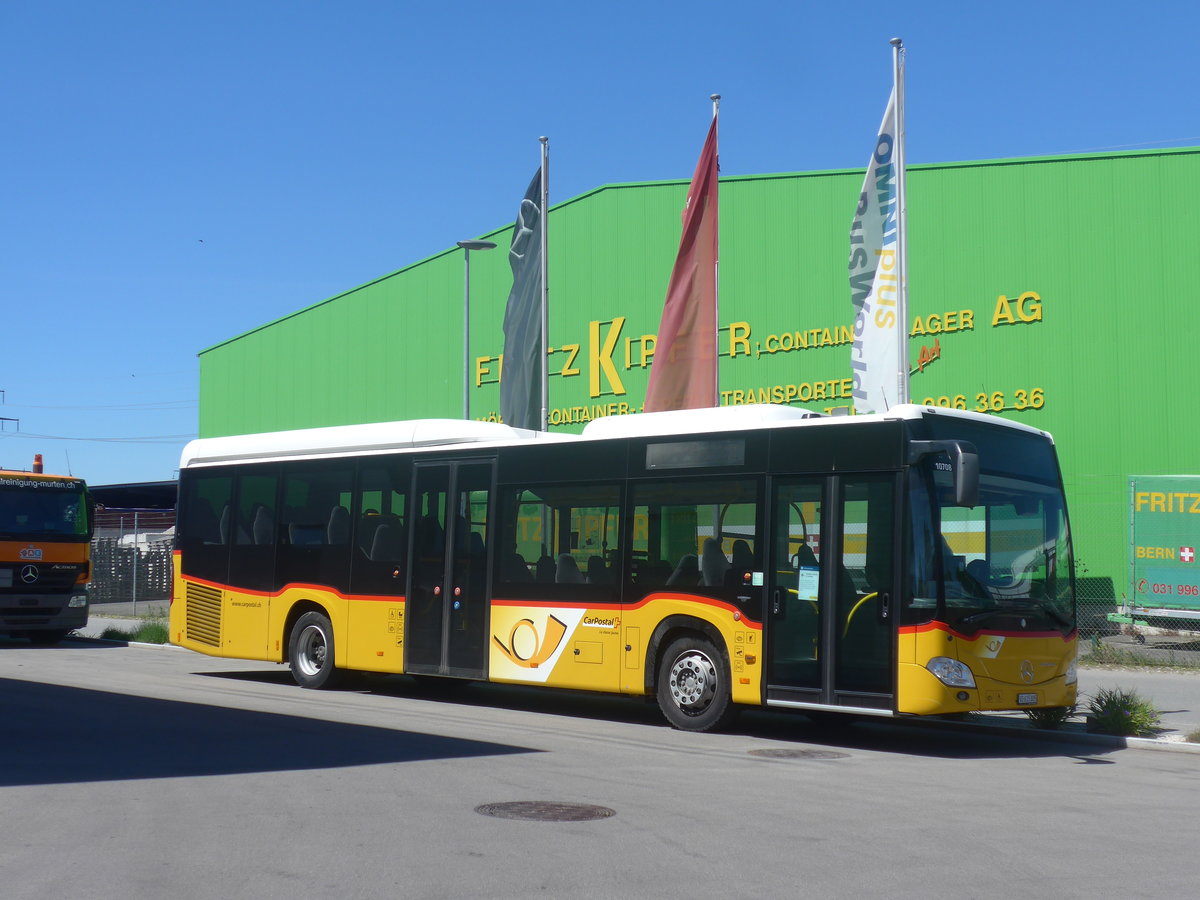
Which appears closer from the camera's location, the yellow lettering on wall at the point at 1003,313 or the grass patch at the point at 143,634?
the grass patch at the point at 143,634

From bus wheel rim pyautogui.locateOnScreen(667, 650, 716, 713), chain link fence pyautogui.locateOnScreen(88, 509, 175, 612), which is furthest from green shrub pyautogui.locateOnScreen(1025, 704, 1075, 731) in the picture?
chain link fence pyautogui.locateOnScreen(88, 509, 175, 612)

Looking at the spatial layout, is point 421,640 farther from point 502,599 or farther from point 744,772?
point 744,772

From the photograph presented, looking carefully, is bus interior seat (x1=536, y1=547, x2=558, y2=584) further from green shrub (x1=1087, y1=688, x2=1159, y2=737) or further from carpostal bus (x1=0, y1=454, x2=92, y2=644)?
carpostal bus (x1=0, y1=454, x2=92, y2=644)

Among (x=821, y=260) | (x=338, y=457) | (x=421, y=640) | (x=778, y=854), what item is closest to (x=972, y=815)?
(x=778, y=854)

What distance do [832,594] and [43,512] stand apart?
63.7 feet

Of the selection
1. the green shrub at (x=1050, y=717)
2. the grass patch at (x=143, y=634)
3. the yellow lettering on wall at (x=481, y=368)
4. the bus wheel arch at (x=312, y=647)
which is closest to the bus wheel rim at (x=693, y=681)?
the green shrub at (x=1050, y=717)

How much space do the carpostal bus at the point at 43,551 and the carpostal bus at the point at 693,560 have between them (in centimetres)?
1016

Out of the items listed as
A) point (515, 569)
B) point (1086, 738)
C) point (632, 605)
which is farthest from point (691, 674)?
point (1086, 738)

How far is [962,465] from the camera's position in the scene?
1155 centimetres

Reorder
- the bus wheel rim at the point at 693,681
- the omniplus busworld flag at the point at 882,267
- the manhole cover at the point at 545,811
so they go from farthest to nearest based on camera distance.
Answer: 1. the omniplus busworld flag at the point at 882,267
2. the bus wheel rim at the point at 693,681
3. the manhole cover at the point at 545,811

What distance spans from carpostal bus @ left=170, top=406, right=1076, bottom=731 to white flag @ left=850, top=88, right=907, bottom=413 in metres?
5.93

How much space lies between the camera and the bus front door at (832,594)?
12.2 meters

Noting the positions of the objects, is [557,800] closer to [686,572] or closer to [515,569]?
[686,572]

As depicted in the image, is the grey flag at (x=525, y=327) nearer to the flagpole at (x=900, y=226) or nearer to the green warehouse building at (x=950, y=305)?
the flagpole at (x=900, y=226)
